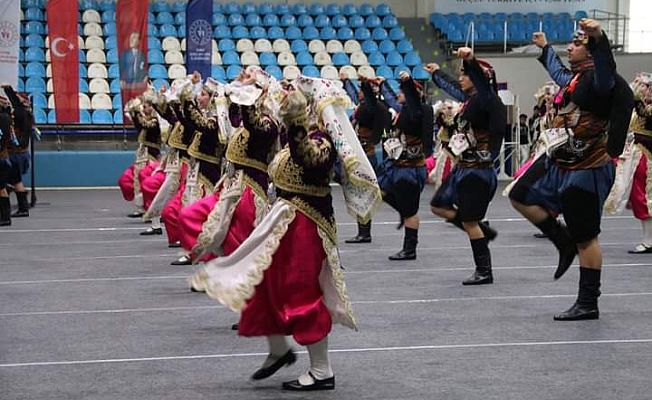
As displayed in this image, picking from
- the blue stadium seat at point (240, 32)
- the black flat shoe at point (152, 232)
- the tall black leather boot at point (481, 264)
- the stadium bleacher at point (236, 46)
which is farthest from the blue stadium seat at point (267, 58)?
the tall black leather boot at point (481, 264)

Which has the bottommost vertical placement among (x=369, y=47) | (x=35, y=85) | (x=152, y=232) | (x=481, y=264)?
(x=152, y=232)

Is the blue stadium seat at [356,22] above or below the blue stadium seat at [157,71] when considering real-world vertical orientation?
above

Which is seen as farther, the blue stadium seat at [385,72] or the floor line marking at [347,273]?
the blue stadium seat at [385,72]

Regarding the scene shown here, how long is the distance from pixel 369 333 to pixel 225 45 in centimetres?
1831

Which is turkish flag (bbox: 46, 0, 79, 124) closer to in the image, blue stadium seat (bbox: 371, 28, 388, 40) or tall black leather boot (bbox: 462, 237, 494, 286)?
blue stadium seat (bbox: 371, 28, 388, 40)

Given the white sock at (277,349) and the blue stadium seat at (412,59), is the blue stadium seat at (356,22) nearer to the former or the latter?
the blue stadium seat at (412,59)

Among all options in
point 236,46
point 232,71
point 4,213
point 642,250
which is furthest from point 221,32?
point 642,250

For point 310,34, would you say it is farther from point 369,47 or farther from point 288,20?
point 369,47

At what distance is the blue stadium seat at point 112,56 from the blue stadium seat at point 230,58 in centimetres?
225

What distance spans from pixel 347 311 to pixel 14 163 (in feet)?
38.0

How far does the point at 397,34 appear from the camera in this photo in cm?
Answer: 2638

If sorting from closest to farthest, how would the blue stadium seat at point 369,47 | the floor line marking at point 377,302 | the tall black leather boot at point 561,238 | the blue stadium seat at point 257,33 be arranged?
the tall black leather boot at point 561,238 < the floor line marking at point 377,302 < the blue stadium seat at point 257,33 < the blue stadium seat at point 369,47

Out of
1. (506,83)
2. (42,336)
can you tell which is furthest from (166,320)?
(506,83)

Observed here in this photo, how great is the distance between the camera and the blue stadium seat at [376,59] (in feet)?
83.2
